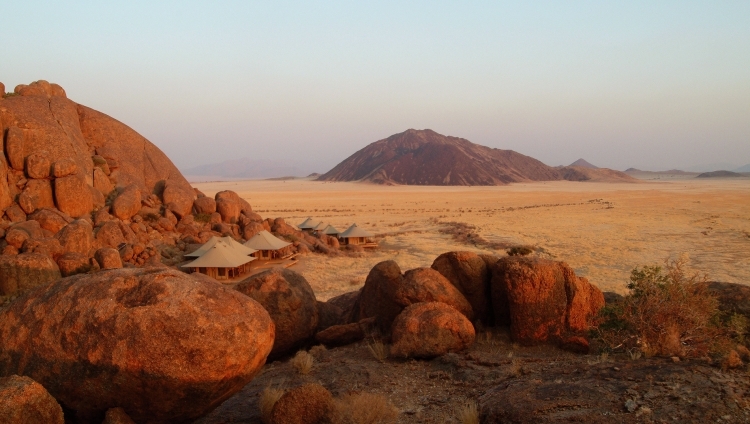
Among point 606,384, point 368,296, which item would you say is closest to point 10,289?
point 368,296

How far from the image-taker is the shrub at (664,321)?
22.6 feet

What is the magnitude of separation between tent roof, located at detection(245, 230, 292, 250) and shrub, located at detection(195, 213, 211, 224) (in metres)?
2.62

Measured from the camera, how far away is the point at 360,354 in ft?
28.7

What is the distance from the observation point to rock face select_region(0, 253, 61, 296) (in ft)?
42.8

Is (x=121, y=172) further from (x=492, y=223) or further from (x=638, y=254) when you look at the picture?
(x=492, y=223)

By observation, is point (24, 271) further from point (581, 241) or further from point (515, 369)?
point (581, 241)

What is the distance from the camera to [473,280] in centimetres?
970

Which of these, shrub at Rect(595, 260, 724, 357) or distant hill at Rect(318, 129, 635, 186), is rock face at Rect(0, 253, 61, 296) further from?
distant hill at Rect(318, 129, 635, 186)

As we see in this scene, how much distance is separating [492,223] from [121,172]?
90.8 ft

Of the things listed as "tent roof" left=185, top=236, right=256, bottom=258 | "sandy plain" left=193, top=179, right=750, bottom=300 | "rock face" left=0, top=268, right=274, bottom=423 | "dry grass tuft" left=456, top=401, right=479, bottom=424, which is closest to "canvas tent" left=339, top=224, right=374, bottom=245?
"sandy plain" left=193, top=179, right=750, bottom=300

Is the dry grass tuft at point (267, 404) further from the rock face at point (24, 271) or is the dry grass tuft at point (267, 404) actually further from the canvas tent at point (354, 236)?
the canvas tent at point (354, 236)

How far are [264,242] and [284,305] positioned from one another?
13846 mm

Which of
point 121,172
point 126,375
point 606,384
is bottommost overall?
point 606,384

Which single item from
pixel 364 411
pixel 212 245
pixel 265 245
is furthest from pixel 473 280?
pixel 265 245
